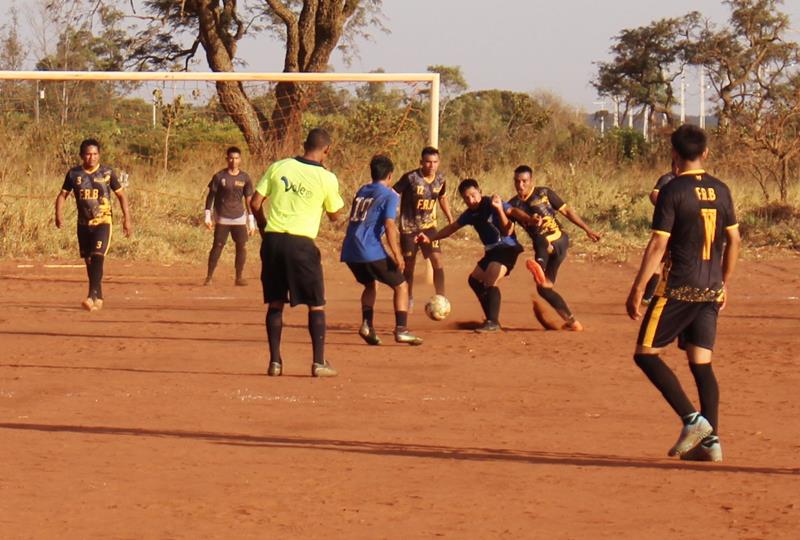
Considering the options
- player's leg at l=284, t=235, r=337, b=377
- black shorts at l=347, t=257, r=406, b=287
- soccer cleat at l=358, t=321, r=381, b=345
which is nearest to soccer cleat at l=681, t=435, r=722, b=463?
player's leg at l=284, t=235, r=337, b=377

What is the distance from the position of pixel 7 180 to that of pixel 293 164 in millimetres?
11829

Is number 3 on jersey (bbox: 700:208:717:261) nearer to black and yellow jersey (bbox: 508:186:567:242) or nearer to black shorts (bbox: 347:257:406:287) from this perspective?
black shorts (bbox: 347:257:406:287)

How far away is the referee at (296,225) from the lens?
31.0 feet

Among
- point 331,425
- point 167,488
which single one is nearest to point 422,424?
point 331,425

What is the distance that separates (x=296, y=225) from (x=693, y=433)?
386cm

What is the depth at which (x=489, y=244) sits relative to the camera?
12359mm

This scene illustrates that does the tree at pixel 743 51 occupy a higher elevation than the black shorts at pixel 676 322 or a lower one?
higher

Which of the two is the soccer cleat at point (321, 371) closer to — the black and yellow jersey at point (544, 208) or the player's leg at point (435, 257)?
the black and yellow jersey at point (544, 208)

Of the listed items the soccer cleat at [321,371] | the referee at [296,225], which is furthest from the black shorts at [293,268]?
the soccer cleat at [321,371]

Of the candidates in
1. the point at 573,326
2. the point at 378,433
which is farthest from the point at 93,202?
the point at 378,433

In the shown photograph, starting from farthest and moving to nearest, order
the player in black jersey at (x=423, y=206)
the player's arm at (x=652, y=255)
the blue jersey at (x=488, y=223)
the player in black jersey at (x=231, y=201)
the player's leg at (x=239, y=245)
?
1. the player's leg at (x=239, y=245)
2. the player in black jersey at (x=231, y=201)
3. the player in black jersey at (x=423, y=206)
4. the blue jersey at (x=488, y=223)
5. the player's arm at (x=652, y=255)

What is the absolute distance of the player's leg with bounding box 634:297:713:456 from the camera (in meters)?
6.68

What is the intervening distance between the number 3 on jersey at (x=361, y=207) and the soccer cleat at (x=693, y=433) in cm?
482

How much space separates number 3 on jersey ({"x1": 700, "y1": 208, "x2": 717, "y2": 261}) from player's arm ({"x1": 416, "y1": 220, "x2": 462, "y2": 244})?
5.60m
